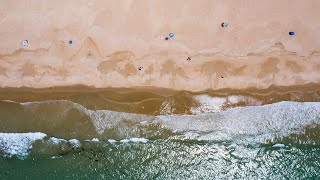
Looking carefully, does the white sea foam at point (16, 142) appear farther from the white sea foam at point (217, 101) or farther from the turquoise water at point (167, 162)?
the white sea foam at point (217, 101)

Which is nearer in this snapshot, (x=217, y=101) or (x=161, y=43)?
(x=161, y=43)

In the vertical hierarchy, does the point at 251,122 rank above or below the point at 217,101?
below

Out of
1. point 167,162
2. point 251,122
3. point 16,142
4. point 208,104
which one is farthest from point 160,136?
point 16,142

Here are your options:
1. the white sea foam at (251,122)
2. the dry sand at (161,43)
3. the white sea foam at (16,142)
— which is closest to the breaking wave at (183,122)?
the white sea foam at (251,122)

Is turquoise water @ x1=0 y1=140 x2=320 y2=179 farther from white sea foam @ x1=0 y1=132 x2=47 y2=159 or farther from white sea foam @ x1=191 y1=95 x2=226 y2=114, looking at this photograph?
white sea foam @ x1=191 y1=95 x2=226 y2=114

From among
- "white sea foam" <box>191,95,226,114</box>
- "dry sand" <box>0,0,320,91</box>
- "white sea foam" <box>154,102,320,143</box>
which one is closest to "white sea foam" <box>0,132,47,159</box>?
"dry sand" <box>0,0,320,91</box>

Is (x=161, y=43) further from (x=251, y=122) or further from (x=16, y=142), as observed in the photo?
(x=16, y=142)
